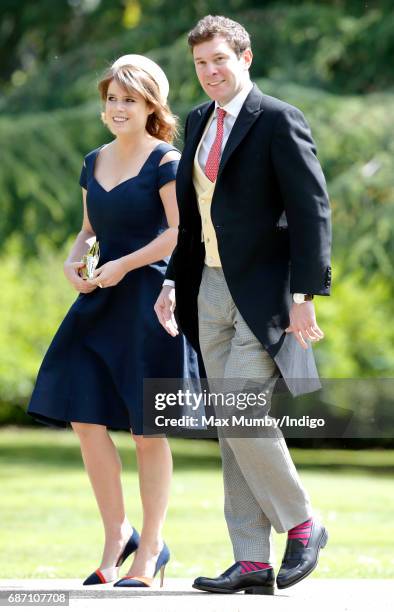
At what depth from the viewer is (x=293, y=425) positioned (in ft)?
14.6

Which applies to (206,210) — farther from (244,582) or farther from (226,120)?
(244,582)

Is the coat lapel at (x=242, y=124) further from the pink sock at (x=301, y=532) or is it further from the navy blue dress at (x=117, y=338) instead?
the pink sock at (x=301, y=532)

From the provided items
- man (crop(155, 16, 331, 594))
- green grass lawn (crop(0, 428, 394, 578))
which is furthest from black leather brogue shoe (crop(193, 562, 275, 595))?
green grass lawn (crop(0, 428, 394, 578))

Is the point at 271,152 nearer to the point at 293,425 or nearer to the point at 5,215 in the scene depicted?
the point at 293,425

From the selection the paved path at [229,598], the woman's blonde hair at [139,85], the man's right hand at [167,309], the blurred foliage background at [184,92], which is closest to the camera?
the paved path at [229,598]

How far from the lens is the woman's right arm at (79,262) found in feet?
15.4

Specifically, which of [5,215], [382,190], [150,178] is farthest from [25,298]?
[150,178]

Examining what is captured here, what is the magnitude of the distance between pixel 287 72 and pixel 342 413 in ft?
30.9

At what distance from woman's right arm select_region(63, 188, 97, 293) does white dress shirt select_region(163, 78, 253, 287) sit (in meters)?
0.66

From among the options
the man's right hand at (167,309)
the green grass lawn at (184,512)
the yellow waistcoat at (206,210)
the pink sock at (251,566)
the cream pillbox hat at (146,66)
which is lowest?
the green grass lawn at (184,512)

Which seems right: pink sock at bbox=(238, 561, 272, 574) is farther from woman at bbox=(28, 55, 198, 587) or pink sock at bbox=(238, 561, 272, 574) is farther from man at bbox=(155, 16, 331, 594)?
woman at bbox=(28, 55, 198, 587)

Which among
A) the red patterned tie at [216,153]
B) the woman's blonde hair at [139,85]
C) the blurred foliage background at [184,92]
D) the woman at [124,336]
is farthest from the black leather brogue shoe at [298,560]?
the blurred foliage background at [184,92]

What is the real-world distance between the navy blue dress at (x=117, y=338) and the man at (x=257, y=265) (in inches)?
12.7

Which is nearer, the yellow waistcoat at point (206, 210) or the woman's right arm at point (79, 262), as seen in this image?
the yellow waistcoat at point (206, 210)
